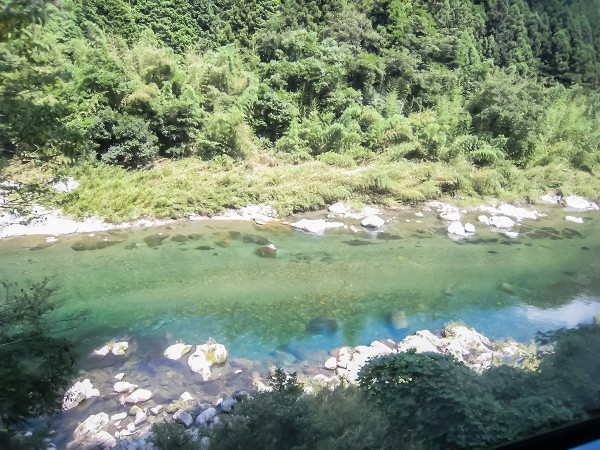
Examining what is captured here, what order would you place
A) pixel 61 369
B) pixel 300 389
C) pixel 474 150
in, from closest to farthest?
pixel 61 369
pixel 300 389
pixel 474 150

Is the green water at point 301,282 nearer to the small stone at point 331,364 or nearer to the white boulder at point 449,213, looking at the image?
the small stone at point 331,364

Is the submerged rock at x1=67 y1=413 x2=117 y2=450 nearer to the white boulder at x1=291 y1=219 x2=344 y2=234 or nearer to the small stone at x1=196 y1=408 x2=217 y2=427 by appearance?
the small stone at x1=196 y1=408 x2=217 y2=427

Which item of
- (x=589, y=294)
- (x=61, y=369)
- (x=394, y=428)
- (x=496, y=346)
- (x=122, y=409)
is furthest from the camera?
(x=589, y=294)

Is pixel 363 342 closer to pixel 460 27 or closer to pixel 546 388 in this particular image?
pixel 546 388

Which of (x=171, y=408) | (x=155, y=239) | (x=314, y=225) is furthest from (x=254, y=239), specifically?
(x=171, y=408)

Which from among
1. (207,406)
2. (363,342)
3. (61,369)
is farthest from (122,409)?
(363,342)

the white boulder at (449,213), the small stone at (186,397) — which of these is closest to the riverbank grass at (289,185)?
the white boulder at (449,213)
